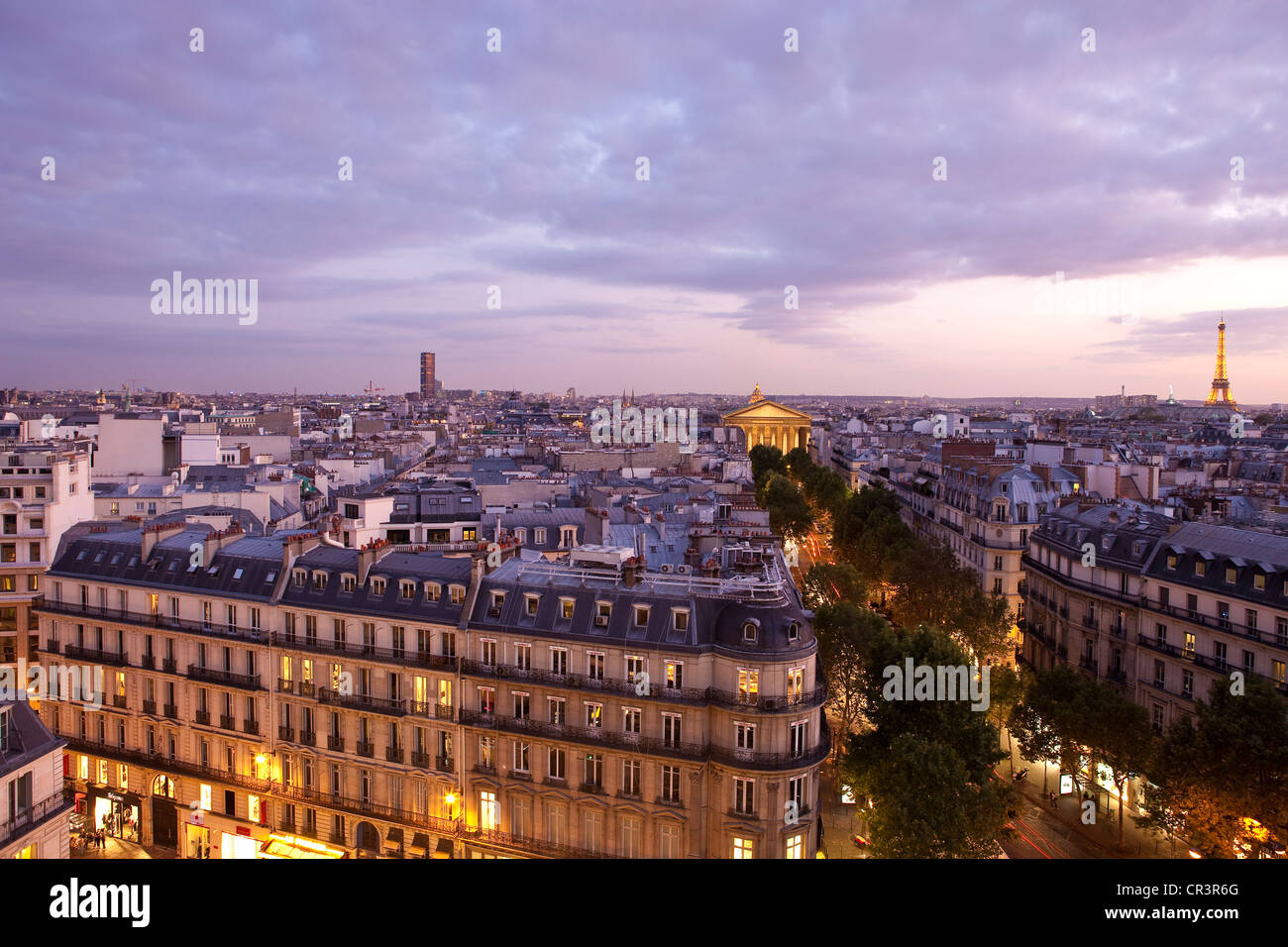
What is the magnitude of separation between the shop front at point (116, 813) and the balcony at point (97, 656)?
505 centimetres

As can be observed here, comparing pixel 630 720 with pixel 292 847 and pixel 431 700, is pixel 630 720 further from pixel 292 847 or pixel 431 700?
pixel 292 847

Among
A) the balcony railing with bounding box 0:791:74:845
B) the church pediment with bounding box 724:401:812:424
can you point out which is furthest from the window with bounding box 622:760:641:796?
the church pediment with bounding box 724:401:812:424

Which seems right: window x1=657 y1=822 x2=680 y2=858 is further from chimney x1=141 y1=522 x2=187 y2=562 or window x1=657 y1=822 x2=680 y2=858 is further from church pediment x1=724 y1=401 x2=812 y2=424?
church pediment x1=724 y1=401 x2=812 y2=424

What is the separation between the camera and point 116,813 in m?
36.8

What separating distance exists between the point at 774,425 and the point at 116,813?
157m

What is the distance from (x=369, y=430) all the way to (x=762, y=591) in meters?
162

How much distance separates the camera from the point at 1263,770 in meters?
27.6

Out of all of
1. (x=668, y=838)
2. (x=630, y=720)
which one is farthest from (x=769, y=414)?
(x=668, y=838)

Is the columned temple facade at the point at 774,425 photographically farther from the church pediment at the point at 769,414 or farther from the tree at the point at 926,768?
the tree at the point at 926,768

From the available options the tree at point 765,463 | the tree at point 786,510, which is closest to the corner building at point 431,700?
the tree at point 786,510

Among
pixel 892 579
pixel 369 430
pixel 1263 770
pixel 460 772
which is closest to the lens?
pixel 1263 770

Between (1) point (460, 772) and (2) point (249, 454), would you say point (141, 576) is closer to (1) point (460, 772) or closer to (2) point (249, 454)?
(1) point (460, 772)
